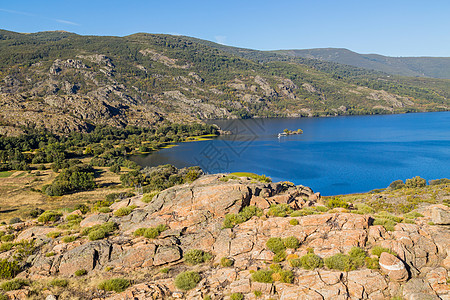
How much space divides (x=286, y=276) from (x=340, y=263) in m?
3.53

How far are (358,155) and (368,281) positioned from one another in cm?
12768

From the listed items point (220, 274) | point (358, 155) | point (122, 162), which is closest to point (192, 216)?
point (220, 274)

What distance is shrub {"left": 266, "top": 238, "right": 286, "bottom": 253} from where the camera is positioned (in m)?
19.6

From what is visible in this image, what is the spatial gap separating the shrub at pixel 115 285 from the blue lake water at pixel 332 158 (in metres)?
71.2

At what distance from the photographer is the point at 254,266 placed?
60.4 ft

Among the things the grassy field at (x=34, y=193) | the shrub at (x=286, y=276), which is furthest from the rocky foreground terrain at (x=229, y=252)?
the grassy field at (x=34, y=193)

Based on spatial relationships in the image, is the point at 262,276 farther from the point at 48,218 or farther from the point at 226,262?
the point at 48,218

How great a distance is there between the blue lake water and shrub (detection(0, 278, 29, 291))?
7450 centimetres

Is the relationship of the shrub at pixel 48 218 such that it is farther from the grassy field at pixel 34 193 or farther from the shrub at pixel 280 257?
the shrub at pixel 280 257

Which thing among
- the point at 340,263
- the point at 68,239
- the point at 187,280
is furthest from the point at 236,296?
the point at 68,239

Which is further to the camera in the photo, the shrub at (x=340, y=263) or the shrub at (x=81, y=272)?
the shrub at (x=81, y=272)

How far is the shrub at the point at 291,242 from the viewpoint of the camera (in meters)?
19.6

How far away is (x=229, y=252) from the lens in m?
20.0

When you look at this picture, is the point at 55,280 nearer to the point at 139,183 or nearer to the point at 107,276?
the point at 107,276
